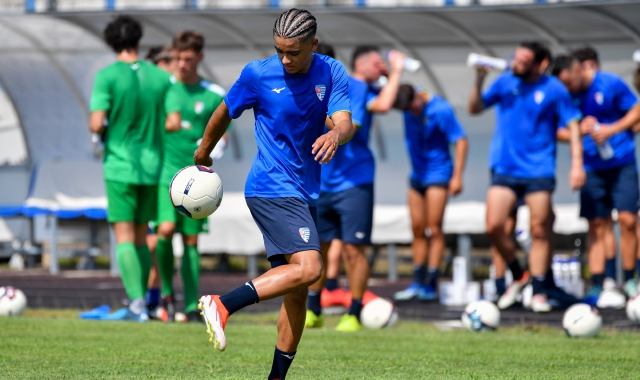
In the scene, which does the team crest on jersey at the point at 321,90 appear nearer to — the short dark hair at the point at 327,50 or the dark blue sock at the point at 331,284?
the short dark hair at the point at 327,50

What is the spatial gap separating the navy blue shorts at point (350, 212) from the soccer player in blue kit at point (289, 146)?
11.6 feet

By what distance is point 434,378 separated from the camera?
229 inches

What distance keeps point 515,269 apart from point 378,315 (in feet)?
9.19

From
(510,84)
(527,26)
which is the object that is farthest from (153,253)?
(527,26)

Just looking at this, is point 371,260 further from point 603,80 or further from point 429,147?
point 603,80

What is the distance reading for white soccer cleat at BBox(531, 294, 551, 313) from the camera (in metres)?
10.7

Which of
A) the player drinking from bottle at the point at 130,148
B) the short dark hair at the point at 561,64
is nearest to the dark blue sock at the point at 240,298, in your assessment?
the player drinking from bottle at the point at 130,148

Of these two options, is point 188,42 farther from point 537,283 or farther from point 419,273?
point 419,273

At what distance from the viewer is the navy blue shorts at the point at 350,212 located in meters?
9.15

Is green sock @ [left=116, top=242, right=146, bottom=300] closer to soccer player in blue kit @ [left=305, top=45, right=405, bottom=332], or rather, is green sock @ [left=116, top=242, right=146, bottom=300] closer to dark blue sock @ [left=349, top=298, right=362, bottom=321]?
soccer player in blue kit @ [left=305, top=45, right=405, bottom=332]

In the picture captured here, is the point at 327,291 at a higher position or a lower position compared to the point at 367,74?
lower

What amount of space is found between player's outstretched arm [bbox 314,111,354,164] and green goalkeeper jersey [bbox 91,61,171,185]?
4.19 meters

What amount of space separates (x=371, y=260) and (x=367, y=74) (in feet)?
32.7

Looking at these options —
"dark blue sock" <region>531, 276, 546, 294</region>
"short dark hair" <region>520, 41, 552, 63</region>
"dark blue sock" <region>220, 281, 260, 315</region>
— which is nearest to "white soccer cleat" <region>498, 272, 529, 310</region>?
"dark blue sock" <region>531, 276, 546, 294</region>
